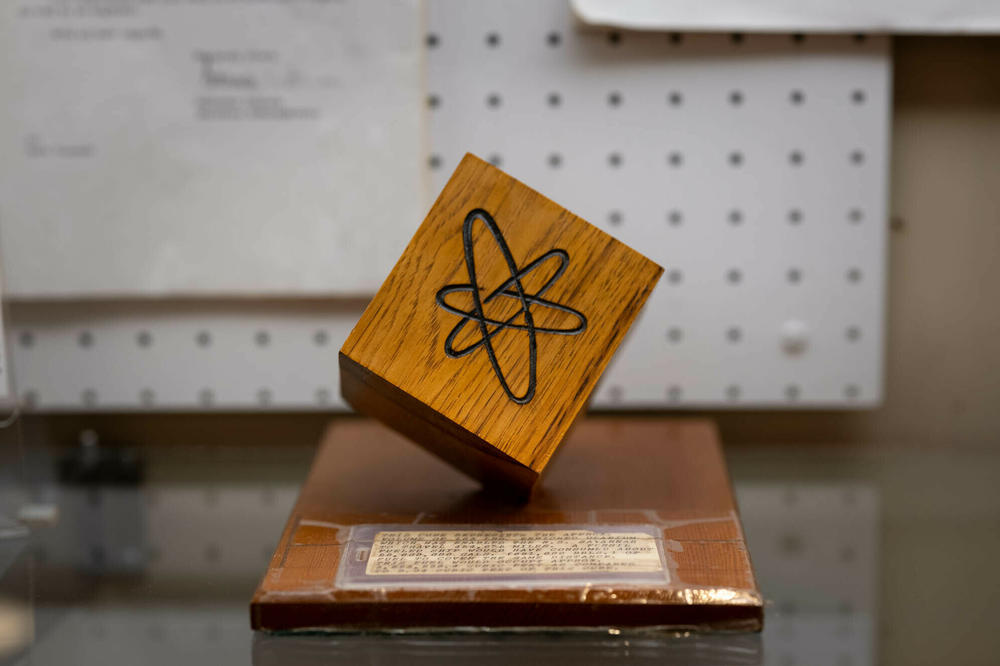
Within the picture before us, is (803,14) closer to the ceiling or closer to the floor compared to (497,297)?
closer to the ceiling

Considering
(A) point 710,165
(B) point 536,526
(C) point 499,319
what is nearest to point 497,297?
(C) point 499,319

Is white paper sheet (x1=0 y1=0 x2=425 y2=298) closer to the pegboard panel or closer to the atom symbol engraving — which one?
the pegboard panel

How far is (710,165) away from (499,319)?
0.37 metres

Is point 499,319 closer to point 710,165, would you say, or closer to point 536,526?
point 536,526

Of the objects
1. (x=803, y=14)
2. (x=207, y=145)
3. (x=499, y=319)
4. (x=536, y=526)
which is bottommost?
(x=536, y=526)

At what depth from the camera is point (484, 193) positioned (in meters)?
0.60

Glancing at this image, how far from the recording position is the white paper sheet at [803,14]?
82 centimetres

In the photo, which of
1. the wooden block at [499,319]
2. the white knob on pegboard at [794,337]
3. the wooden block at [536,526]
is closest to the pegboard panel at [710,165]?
the white knob on pegboard at [794,337]

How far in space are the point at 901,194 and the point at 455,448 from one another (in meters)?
0.53

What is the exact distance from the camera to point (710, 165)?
87 centimetres

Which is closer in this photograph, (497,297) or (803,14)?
(497,297)

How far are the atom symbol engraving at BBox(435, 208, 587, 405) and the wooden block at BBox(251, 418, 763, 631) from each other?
0.40 ft

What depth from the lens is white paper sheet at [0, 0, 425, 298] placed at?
83 cm

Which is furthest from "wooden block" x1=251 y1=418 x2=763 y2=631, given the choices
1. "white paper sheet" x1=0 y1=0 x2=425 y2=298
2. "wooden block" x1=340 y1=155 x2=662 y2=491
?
"white paper sheet" x1=0 y1=0 x2=425 y2=298
